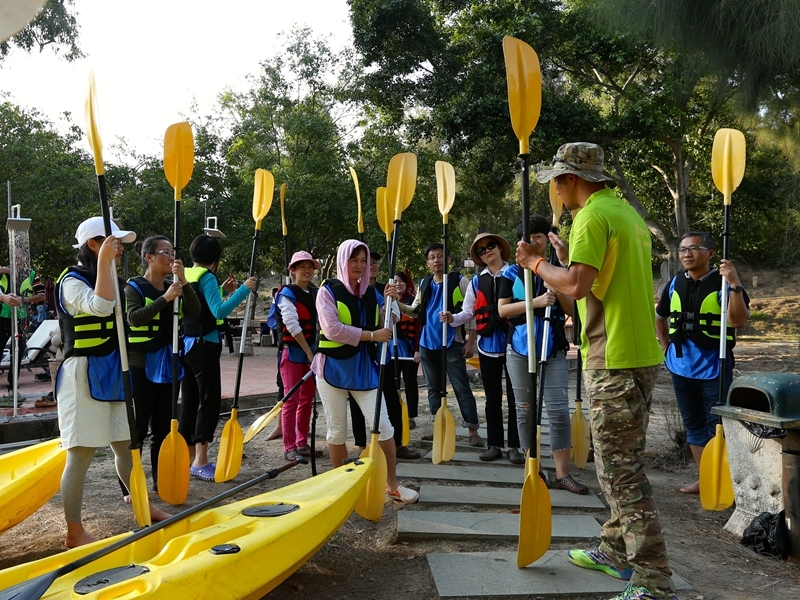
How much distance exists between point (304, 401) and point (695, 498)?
9.50 ft

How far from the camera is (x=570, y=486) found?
408cm

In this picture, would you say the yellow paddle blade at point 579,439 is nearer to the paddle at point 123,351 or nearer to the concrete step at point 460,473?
the concrete step at point 460,473

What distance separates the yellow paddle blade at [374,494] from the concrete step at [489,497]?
1.40 feet

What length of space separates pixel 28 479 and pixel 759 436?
12.6 feet

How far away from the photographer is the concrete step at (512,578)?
265cm

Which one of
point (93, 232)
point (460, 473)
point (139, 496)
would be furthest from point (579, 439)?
point (93, 232)

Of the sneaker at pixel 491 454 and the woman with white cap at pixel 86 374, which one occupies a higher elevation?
the woman with white cap at pixel 86 374

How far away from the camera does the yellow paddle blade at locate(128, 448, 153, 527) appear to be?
3031 mm

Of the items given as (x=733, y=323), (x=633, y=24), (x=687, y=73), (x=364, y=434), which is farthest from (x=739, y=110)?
(x=364, y=434)

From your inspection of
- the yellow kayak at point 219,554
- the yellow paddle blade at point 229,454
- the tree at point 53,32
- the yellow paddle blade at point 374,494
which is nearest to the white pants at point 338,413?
the yellow paddle blade at point 374,494

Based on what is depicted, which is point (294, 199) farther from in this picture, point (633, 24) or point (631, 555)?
point (631, 555)

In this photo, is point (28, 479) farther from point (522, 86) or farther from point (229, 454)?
point (522, 86)

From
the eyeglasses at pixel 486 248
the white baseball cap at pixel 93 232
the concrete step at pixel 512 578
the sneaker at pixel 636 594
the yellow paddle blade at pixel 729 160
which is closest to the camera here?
the sneaker at pixel 636 594

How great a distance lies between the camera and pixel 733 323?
4.14 metres
